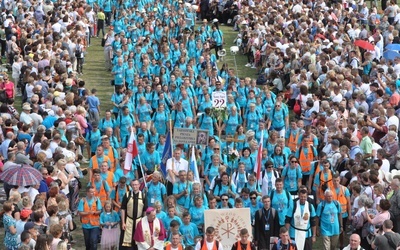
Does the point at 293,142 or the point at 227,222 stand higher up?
the point at 227,222

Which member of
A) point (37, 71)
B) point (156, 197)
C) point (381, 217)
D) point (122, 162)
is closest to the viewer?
point (381, 217)

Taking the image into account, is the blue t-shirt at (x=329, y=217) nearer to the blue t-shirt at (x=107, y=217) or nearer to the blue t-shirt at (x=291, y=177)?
the blue t-shirt at (x=291, y=177)

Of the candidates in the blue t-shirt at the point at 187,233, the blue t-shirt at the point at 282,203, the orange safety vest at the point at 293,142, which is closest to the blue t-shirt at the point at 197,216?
the blue t-shirt at the point at 187,233

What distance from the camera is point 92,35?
121ft

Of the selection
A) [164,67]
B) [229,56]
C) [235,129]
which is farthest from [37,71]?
Answer: [229,56]

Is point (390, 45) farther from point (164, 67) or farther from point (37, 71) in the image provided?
point (37, 71)

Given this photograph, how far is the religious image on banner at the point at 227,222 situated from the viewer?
1555 centimetres

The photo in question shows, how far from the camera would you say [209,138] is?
62.6ft

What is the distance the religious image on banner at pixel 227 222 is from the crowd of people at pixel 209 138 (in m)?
0.34

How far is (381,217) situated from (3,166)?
6804 millimetres

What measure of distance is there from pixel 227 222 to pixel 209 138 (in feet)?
12.2

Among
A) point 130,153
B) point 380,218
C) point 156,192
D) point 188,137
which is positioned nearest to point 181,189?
point 156,192

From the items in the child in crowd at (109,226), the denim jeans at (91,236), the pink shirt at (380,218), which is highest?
the pink shirt at (380,218)

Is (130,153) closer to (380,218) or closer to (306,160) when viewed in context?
(306,160)
